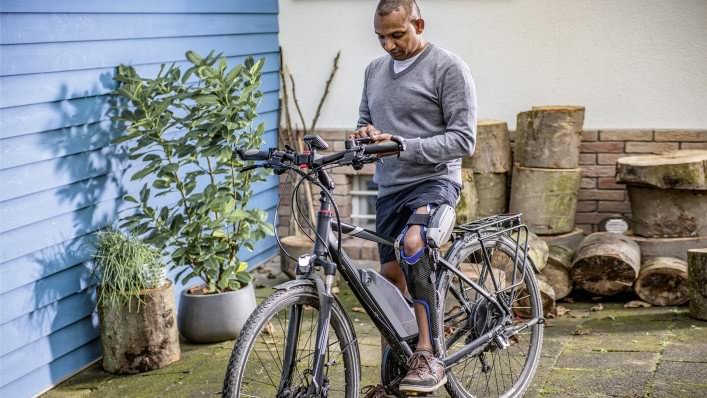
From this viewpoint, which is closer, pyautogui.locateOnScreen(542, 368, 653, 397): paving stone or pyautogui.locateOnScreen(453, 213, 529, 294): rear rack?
pyautogui.locateOnScreen(453, 213, 529, 294): rear rack

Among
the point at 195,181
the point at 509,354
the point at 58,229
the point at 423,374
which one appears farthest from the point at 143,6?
the point at 423,374

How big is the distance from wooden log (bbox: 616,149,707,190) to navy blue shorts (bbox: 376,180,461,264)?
244 centimetres

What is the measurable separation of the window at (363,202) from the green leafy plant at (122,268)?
2.78m

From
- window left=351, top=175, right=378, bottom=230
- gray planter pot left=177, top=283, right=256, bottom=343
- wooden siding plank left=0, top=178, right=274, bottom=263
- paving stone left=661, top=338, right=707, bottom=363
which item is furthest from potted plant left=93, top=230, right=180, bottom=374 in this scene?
window left=351, top=175, right=378, bottom=230

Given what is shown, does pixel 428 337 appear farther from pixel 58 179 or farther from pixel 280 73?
pixel 280 73

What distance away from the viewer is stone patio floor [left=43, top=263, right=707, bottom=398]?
15.4 feet

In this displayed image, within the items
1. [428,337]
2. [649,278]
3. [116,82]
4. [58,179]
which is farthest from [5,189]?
[649,278]

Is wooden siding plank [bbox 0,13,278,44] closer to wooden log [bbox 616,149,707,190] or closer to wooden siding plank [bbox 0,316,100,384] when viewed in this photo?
wooden siding plank [bbox 0,316,100,384]

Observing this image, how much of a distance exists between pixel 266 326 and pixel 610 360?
2.31m

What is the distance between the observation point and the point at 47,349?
4.98 metres

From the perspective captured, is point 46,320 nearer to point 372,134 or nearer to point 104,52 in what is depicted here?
point 104,52

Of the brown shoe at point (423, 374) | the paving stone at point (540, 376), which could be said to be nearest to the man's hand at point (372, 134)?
the brown shoe at point (423, 374)

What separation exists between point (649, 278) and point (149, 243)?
2.98m

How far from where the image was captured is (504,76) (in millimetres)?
7246
